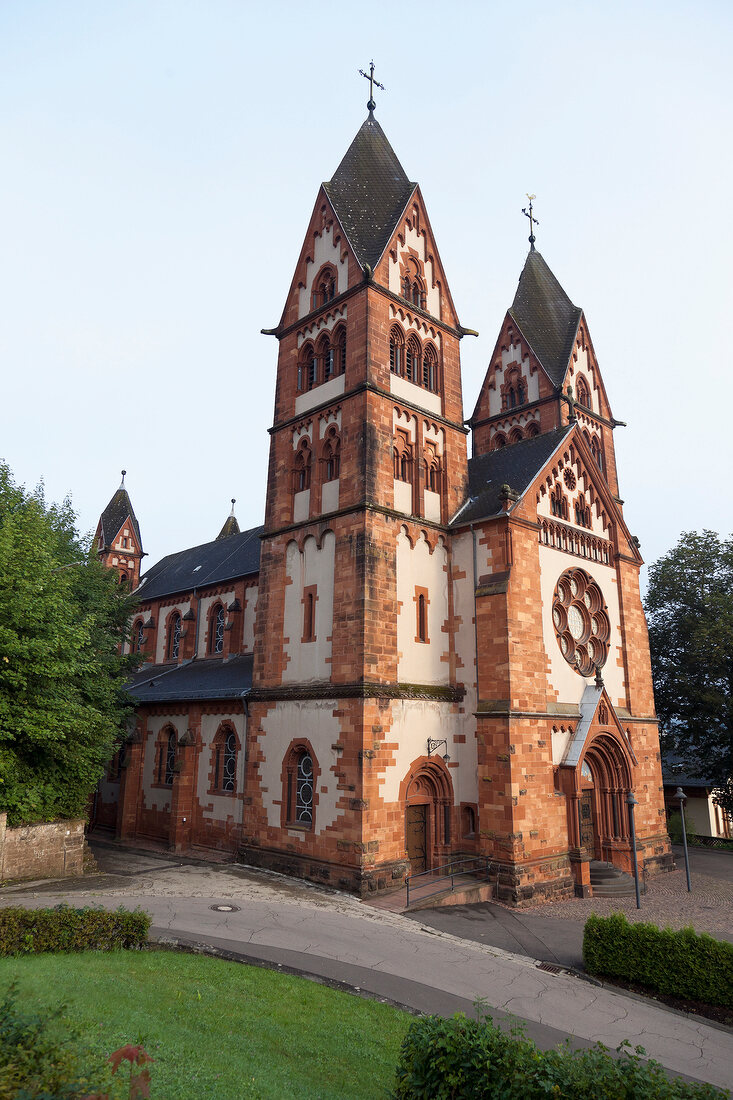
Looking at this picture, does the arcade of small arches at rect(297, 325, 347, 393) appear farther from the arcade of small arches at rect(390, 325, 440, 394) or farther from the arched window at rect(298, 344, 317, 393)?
the arcade of small arches at rect(390, 325, 440, 394)

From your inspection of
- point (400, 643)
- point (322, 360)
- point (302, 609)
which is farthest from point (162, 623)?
point (400, 643)

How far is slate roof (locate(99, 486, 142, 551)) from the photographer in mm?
49844

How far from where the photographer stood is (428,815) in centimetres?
2228

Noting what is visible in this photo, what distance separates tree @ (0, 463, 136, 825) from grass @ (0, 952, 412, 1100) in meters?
9.20

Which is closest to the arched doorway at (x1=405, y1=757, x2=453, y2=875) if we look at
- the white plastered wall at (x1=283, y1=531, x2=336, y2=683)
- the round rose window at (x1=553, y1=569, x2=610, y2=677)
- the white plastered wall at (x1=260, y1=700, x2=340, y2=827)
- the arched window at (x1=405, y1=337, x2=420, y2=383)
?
the white plastered wall at (x1=260, y1=700, x2=340, y2=827)

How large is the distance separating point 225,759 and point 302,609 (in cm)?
716

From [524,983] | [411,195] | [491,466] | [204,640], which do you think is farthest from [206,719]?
[411,195]

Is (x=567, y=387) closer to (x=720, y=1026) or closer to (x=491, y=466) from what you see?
(x=491, y=466)

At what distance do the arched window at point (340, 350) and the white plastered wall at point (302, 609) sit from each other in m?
6.34

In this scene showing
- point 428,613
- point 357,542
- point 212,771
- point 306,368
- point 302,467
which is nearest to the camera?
point 357,542

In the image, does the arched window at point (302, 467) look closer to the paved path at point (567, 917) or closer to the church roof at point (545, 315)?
the paved path at point (567, 917)

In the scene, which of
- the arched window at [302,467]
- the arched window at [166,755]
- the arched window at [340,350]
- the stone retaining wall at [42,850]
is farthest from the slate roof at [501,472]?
the stone retaining wall at [42,850]

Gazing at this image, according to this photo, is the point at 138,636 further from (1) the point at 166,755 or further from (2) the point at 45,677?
(2) the point at 45,677

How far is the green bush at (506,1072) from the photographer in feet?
20.5
